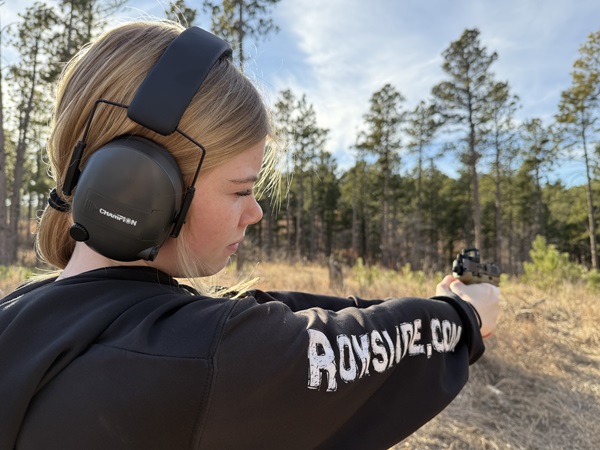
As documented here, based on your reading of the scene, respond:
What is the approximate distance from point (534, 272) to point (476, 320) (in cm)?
937

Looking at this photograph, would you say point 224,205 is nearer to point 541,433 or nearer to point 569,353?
point 541,433

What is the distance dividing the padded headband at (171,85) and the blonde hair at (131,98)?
37 millimetres

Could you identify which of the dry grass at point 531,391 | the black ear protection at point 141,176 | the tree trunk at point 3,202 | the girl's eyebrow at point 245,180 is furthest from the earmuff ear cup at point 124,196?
the tree trunk at point 3,202

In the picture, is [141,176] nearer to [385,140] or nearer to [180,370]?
[180,370]

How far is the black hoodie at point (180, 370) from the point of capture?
1.94ft

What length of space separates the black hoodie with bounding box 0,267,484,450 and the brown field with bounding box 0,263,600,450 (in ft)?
1.77

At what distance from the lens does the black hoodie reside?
0.59 metres

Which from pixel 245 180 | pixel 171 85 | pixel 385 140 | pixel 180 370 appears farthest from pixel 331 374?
pixel 385 140

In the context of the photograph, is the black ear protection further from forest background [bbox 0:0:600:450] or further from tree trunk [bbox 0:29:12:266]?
tree trunk [bbox 0:29:12:266]

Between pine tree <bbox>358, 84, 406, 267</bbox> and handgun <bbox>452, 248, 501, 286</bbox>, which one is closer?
handgun <bbox>452, 248, 501, 286</bbox>

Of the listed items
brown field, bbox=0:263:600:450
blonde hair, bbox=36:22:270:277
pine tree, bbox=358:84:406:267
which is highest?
pine tree, bbox=358:84:406:267

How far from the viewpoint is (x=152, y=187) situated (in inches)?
29.0

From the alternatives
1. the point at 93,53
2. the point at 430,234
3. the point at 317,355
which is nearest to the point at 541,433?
the point at 317,355

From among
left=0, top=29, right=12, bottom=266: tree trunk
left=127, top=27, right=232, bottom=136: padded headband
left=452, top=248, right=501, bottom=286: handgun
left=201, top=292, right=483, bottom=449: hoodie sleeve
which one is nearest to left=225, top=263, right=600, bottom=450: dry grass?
left=452, top=248, right=501, bottom=286: handgun
